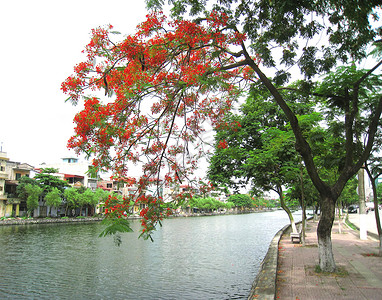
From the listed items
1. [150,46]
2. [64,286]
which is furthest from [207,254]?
[150,46]

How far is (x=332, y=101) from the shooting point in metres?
8.14

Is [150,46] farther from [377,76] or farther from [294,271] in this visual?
[294,271]

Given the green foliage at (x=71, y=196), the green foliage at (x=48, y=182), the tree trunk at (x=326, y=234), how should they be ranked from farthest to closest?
the green foliage at (x=71, y=196)
the green foliage at (x=48, y=182)
the tree trunk at (x=326, y=234)

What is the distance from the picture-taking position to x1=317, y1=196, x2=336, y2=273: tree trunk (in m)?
7.59

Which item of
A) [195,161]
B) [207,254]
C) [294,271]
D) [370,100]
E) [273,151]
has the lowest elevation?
[207,254]

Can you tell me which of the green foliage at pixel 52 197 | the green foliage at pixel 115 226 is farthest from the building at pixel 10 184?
the green foliage at pixel 115 226

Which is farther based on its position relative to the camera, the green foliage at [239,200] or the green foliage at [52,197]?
the green foliage at [239,200]

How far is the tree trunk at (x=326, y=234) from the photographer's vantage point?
7594 mm

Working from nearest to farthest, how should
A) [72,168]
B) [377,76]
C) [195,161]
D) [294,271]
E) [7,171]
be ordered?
1. [195,161]
2. [377,76]
3. [294,271]
4. [7,171]
5. [72,168]

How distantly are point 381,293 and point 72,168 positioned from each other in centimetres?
6061

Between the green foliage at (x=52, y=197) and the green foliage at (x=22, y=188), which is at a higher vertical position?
the green foliage at (x=22, y=188)

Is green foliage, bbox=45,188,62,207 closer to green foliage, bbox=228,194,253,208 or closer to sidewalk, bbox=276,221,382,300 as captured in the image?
sidewalk, bbox=276,221,382,300

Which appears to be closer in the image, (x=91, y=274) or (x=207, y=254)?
(x=91, y=274)

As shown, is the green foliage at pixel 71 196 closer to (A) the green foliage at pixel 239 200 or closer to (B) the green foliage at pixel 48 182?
(B) the green foliage at pixel 48 182
